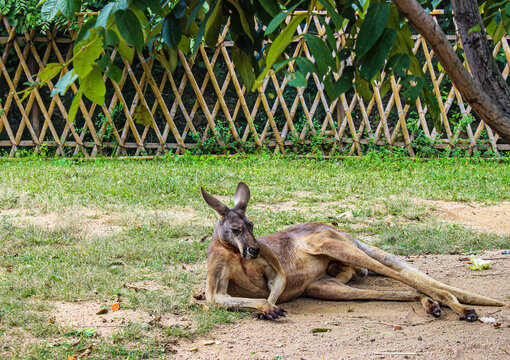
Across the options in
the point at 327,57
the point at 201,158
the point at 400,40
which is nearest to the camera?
the point at 327,57

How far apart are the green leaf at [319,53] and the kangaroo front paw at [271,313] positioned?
192 cm

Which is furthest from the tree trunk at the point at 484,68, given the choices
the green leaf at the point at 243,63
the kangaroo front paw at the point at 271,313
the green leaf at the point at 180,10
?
the kangaroo front paw at the point at 271,313

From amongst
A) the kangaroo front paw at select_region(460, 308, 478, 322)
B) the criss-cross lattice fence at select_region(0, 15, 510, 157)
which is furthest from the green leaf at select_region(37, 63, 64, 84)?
the criss-cross lattice fence at select_region(0, 15, 510, 157)

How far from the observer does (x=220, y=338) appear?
284 cm

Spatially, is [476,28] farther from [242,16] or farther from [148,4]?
[148,4]

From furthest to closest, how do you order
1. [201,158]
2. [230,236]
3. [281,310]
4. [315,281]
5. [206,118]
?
[206,118] < [201,158] < [315,281] < [230,236] < [281,310]

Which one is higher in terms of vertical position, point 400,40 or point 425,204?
point 400,40

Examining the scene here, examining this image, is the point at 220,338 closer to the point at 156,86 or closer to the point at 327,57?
the point at 327,57

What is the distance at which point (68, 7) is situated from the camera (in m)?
1.53

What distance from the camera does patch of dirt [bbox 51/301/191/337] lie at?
2910 mm

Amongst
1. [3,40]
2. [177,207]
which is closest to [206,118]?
[3,40]

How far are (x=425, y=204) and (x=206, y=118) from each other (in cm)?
531

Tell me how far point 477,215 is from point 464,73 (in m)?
4.26

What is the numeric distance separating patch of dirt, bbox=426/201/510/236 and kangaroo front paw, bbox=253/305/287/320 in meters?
2.93
